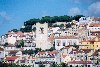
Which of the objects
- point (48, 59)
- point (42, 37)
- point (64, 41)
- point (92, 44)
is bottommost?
point (48, 59)

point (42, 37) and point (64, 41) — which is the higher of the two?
point (42, 37)

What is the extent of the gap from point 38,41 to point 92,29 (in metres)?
4.40

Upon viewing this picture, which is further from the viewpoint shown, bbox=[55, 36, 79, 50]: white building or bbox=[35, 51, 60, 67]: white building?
bbox=[55, 36, 79, 50]: white building

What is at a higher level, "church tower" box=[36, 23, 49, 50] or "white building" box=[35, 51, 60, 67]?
"church tower" box=[36, 23, 49, 50]

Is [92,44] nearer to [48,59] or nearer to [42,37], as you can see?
[48,59]

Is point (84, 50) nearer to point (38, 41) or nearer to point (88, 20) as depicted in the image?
point (38, 41)

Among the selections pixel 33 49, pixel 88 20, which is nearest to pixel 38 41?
pixel 33 49

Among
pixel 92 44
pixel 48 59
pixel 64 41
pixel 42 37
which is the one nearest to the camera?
pixel 48 59

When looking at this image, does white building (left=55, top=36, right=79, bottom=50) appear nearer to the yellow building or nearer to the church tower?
the church tower

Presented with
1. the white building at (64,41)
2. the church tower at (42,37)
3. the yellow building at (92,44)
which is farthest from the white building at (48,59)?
the church tower at (42,37)

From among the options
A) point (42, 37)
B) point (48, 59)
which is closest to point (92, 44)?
point (48, 59)

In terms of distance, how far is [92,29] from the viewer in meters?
44.8

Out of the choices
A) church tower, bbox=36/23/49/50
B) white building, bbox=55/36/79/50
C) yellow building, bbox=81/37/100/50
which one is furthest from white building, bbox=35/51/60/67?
church tower, bbox=36/23/49/50

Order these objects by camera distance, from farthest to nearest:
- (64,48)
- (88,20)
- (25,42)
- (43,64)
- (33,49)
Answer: (88,20) < (25,42) < (33,49) < (64,48) < (43,64)
